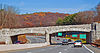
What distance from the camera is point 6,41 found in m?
61.1

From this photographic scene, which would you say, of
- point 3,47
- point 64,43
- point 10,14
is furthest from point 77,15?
point 3,47

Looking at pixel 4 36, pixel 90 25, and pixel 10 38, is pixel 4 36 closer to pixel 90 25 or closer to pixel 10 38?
pixel 10 38

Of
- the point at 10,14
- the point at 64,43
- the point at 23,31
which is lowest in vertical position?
the point at 64,43

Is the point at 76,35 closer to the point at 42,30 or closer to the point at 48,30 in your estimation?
the point at 42,30

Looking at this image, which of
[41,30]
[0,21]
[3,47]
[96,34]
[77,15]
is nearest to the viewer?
[3,47]

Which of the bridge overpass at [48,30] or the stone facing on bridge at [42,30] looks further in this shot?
the stone facing on bridge at [42,30]

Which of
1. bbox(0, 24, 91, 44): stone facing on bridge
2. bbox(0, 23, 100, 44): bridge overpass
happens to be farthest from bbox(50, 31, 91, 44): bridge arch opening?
bbox(0, 24, 91, 44): stone facing on bridge

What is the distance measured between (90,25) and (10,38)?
26692 mm

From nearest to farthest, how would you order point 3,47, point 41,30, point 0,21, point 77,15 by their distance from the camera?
1. point 3,47
2. point 41,30
3. point 0,21
4. point 77,15

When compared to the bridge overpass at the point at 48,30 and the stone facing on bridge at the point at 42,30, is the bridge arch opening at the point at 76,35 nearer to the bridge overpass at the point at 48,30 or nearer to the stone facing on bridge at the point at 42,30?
the bridge overpass at the point at 48,30

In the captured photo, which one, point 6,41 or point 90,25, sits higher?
point 90,25

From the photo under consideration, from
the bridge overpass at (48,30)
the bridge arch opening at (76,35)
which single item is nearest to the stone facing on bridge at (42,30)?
the bridge overpass at (48,30)

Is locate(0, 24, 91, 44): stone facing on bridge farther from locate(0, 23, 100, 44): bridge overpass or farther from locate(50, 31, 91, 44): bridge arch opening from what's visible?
locate(50, 31, 91, 44): bridge arch opening

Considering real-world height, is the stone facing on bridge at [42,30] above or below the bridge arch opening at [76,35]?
above
